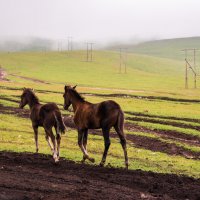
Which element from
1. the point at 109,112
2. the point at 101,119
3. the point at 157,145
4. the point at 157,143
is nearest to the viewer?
the point at 109,112

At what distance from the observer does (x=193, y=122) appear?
41.4m

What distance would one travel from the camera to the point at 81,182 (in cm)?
1452

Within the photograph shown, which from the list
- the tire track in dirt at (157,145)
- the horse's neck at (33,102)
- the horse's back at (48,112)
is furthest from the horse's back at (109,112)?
the tire track in dirt at (157,145)

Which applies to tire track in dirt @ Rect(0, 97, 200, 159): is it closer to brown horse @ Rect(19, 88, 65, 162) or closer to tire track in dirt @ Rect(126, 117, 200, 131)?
tire track in dirt @ Rect(126, 117, 200, 131)

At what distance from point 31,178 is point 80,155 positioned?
7.43 metres

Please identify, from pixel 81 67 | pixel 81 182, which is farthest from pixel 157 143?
pixel 81 67

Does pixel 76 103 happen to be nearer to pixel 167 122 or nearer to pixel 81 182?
pixel 81 182

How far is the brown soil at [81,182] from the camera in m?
12.8

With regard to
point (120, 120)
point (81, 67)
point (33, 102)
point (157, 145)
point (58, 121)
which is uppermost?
point (81, 67)

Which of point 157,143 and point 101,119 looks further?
point 157,143

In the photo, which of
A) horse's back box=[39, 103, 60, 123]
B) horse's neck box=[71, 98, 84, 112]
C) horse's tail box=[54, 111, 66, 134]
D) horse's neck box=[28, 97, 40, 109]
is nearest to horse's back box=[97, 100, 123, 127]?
horse's neck box=[71, 98, 84, 112]

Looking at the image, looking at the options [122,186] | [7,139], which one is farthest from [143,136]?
[122,186]

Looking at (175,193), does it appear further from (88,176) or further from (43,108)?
(43,108)

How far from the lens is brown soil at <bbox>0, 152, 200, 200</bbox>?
12797 mm
